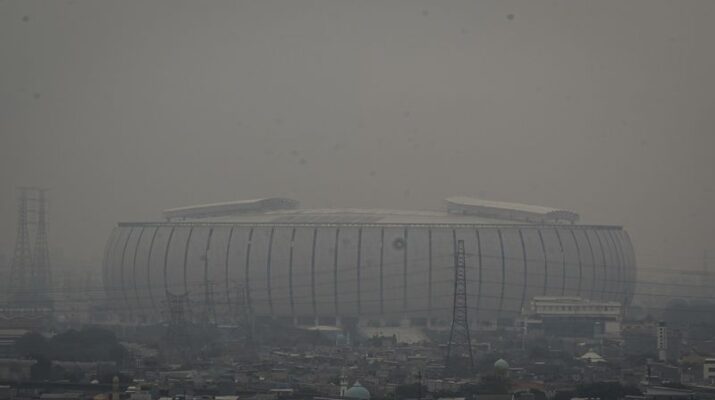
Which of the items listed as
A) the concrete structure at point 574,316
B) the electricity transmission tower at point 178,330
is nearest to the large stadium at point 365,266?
the concrete structure at point 574,316

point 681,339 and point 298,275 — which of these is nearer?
point 681,339

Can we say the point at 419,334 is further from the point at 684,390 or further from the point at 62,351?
the point at 684,390

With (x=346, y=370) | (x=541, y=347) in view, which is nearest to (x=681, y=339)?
(x=541, y=347)

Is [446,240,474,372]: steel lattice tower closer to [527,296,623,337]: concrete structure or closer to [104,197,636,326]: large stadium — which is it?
[104,197,636,326]: large stadium

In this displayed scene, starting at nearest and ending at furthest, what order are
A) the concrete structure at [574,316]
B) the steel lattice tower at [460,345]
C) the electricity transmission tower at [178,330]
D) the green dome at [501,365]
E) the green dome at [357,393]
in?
the green dome at [357,393]
the green dome at [501,365]
the steel lattice tower at [460,345]
the electricity transmission tower at [178,330]
the concrete structure at [574,316]

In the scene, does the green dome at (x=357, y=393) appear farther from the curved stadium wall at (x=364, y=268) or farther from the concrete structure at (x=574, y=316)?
the curved stadium wall at (x=364, y=268)

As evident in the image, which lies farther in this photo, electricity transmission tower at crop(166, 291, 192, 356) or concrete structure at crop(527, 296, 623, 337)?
concrete structure at crop(527, 296, 623, 337)

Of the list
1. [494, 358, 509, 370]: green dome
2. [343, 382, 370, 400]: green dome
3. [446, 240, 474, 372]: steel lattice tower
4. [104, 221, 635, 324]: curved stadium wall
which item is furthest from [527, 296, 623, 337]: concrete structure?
[343, 382, 370, 400]: green dome
